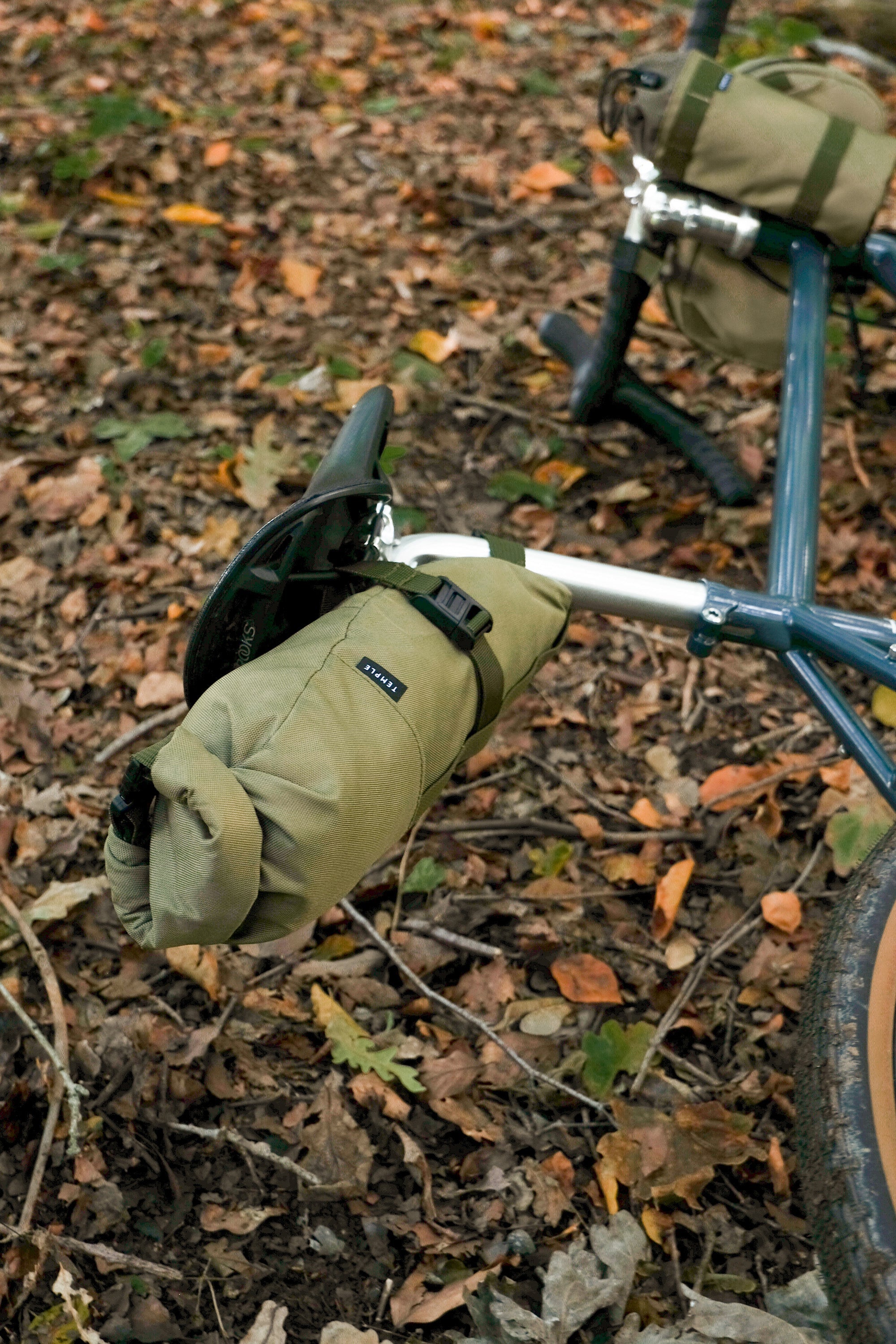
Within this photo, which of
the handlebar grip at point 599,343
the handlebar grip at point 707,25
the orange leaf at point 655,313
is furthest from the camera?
the orange leaf at point 655,313

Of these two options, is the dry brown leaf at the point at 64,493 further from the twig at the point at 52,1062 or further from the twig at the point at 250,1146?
the twig at the point at 250,1146

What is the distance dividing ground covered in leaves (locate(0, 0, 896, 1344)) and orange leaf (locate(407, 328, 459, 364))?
1 centimetres

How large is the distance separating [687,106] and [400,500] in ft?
3.66

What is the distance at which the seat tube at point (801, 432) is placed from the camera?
203 centimetres

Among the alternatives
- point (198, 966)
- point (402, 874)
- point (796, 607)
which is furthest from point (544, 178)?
point (198, 966)

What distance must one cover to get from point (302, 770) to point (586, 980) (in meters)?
0.90

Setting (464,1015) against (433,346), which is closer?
(464,1015)

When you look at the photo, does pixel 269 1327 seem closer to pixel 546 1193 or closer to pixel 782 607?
pixel 546 1193

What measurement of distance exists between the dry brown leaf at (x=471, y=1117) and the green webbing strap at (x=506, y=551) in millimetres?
884

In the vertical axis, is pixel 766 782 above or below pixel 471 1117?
above

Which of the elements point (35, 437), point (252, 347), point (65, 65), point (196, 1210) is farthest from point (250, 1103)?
point (65, 65)

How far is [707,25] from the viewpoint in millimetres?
2568

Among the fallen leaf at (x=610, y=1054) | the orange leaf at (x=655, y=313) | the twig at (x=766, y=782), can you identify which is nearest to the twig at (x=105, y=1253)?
the fallen leaf at (x=610, y=1054)

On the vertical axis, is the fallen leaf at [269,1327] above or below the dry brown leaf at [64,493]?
below
